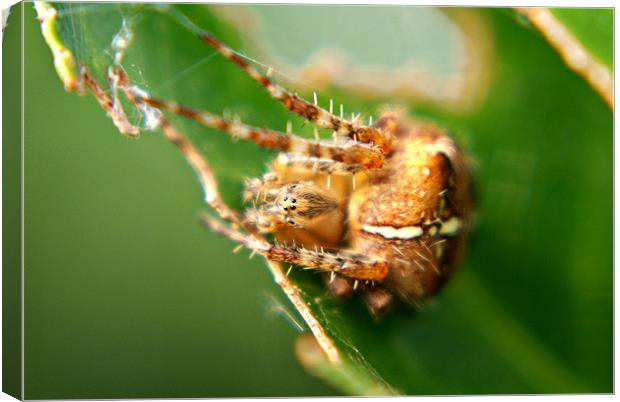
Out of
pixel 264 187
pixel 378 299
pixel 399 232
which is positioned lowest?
pixel 378 299

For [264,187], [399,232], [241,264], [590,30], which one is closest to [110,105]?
[264,187]

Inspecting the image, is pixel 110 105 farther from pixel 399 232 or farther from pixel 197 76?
pixel 399 232

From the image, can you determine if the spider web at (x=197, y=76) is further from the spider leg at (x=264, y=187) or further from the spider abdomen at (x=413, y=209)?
the spider abdomen at (x=413, y=209)

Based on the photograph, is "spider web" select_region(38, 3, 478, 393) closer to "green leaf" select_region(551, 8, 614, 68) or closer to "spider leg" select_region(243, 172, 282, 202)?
"spider leg" select_region(243, 172, 282, 202)

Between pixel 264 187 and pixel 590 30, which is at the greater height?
pixel 264 187

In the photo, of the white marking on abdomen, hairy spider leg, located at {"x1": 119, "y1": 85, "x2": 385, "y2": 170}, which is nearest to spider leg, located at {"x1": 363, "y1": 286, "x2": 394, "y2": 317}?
the white marking on abdomen

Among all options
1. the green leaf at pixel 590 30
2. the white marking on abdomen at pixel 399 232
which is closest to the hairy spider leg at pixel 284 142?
the white marking on abdomen at pixel 399 232

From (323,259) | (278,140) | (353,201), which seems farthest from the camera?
(353,201)
